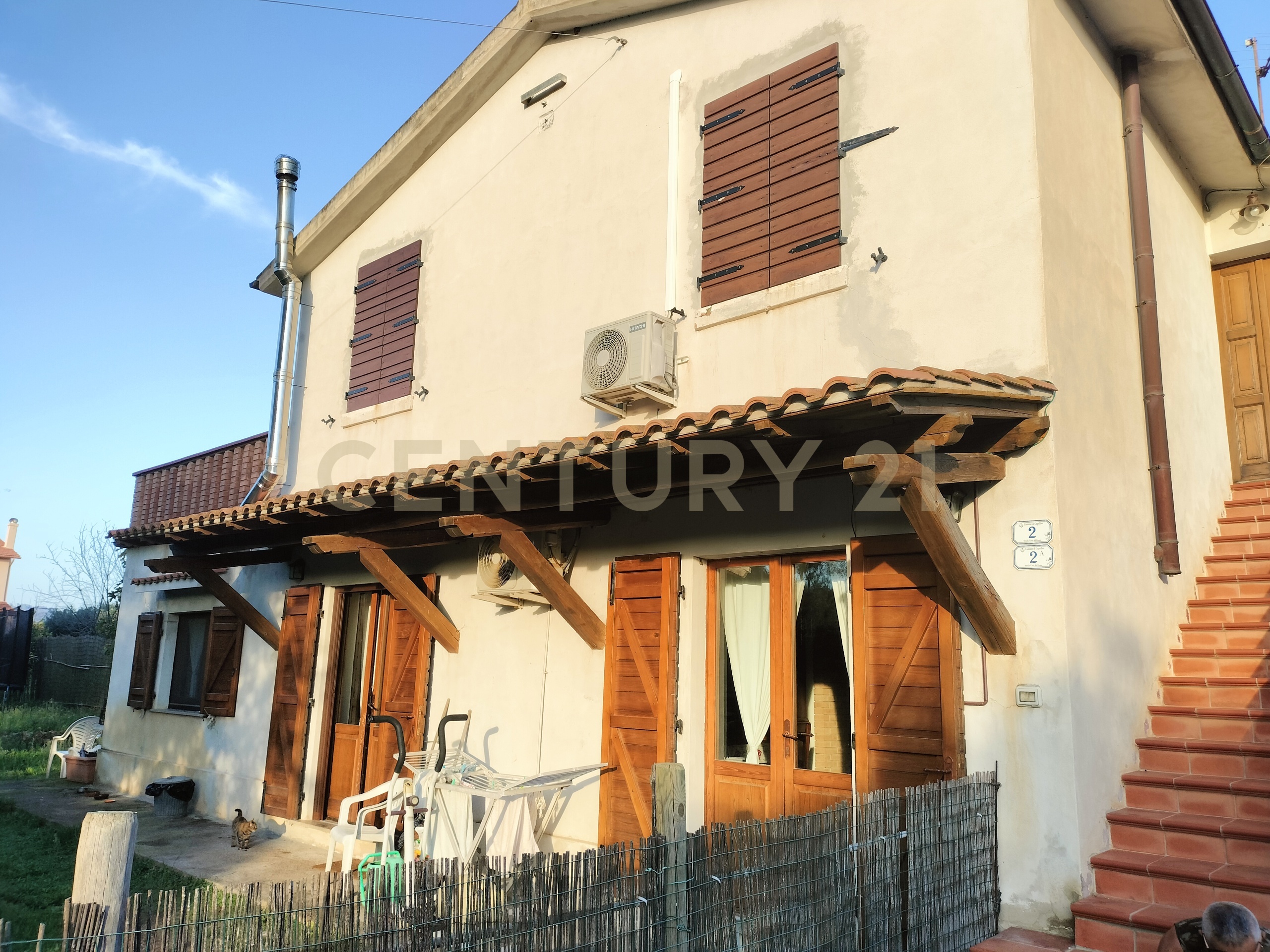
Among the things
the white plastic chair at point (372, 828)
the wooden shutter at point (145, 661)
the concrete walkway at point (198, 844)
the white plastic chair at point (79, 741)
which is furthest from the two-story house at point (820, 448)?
the white plastic chair at point (79, 741)

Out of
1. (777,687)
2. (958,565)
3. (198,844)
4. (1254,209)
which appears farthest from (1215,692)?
(198,844)

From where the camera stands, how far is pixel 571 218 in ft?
25.9

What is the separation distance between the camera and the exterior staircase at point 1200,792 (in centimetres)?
417

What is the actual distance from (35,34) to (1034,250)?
983cm

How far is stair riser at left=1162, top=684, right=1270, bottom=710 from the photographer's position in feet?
17.3

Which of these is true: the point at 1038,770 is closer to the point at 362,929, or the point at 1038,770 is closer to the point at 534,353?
the point at 362,929

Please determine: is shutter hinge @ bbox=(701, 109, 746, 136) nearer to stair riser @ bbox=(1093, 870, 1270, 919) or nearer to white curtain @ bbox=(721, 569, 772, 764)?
white curtain @ bbox=(721, 569, 772, 764)

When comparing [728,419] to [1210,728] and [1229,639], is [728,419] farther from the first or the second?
[1229,639]

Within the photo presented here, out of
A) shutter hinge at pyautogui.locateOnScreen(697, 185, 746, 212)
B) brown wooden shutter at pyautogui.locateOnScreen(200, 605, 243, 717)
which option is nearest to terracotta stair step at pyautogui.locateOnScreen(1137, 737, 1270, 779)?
shutter hinge at pyautogui.locateOnScreen(697, 185, 746, 212)

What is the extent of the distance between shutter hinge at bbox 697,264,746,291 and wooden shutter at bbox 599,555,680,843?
2.02 metres

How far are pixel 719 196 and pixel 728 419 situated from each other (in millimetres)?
2958

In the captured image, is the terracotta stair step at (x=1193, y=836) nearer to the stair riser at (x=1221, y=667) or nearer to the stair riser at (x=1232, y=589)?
the stair riser at (x=1221, y=667)

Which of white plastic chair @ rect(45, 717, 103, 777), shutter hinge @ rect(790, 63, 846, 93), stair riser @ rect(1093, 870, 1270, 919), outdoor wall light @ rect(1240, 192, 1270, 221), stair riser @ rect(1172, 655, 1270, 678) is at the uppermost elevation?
outdoor wall light @ rect(1240, 192, 1270, 221)

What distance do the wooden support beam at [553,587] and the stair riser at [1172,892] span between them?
11.4 feet
